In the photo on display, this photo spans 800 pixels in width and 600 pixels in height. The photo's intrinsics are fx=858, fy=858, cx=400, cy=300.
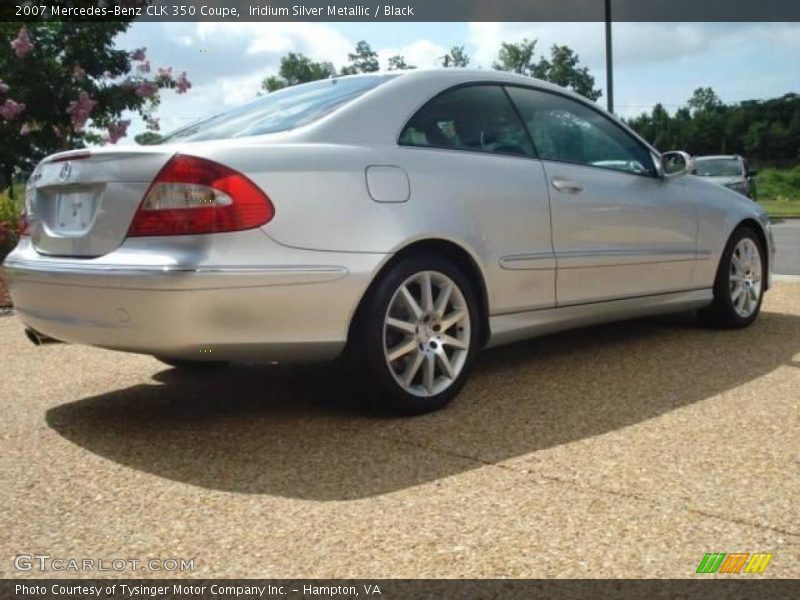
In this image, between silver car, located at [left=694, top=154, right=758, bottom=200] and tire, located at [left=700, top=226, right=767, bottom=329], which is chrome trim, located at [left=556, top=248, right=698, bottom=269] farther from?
silver car, located at [left=694, top=154, right=758, bottom=200]

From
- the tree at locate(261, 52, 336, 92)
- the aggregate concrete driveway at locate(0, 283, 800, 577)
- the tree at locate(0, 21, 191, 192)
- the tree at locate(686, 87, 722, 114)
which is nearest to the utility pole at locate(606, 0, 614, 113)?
the tree at locate(0, 21, 191, 192)

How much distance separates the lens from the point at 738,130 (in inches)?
3625

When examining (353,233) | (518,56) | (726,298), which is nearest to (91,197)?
(353,233)

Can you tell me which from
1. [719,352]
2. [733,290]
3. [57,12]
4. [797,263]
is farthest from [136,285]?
[57,12]

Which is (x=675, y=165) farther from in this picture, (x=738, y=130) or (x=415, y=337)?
(x=738, y=130)

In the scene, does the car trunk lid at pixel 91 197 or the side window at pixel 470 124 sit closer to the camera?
the car trunk lid at pixel 91 197

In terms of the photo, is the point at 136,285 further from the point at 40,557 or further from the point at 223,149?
the point at 40,557

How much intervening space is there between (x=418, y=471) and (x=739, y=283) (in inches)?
140

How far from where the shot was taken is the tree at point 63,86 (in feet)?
41.6

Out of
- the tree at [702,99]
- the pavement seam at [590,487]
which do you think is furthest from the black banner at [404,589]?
the tree at [702,99]

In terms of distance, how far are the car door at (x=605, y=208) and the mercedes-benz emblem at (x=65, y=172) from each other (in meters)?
2.18

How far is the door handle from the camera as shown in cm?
430

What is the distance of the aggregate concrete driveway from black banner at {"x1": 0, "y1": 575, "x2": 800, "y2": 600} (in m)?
0.05

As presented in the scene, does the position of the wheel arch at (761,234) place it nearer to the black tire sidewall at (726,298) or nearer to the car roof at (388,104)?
the black tire sidewall at (726,298)
